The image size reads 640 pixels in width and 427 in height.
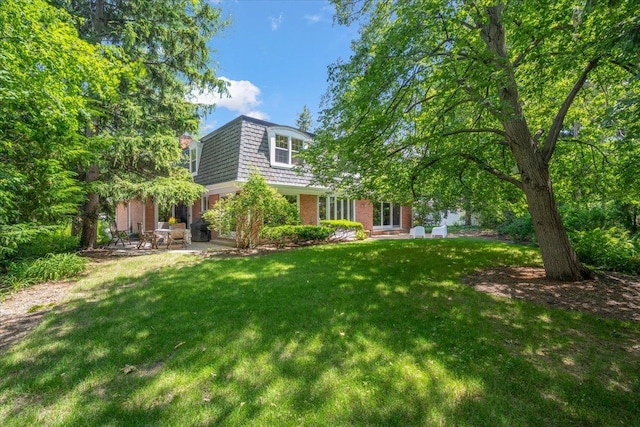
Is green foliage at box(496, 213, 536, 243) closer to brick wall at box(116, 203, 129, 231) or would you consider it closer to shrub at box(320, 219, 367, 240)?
shrub at box(320, 219, 367, 240)

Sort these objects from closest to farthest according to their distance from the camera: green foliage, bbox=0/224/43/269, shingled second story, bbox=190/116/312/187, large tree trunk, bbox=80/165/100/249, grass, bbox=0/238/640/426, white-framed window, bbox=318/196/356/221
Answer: grass, bbox=0/238/640/426 < green foliage, bbox=0/224/43/269 < large tree trunk, bbox=80/165/100/249 < shingled second story, bbox=190/116/312/187 < white-framed window, bbox=318/196/356/221

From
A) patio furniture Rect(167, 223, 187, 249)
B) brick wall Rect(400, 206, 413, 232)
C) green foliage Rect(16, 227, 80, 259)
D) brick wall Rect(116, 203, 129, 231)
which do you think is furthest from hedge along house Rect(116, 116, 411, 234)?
green foliage Rect(16, 227, 80, 259)

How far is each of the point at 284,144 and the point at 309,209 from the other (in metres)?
3.69

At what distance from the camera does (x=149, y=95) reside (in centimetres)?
1188

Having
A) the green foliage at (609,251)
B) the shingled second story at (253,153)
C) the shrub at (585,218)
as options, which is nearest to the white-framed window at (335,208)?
the shingled second story at (253,153)

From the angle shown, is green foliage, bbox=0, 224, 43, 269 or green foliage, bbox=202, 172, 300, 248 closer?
green foliage, bbox=0, 224, 43, 269

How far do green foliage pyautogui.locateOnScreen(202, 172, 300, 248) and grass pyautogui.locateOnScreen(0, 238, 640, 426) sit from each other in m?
5.46

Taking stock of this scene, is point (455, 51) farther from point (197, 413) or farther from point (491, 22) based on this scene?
point (197, 413)

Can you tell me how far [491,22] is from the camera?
6094mm

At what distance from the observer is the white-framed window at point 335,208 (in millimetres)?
17000

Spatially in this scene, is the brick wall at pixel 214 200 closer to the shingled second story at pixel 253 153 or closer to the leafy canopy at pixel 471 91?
the shingled second story at pixel 253 153

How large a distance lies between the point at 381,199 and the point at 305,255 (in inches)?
155

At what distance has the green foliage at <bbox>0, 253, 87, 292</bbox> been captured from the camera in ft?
20.7

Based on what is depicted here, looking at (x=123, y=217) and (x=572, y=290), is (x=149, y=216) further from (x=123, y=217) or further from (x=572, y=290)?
(x=572, y=290)
